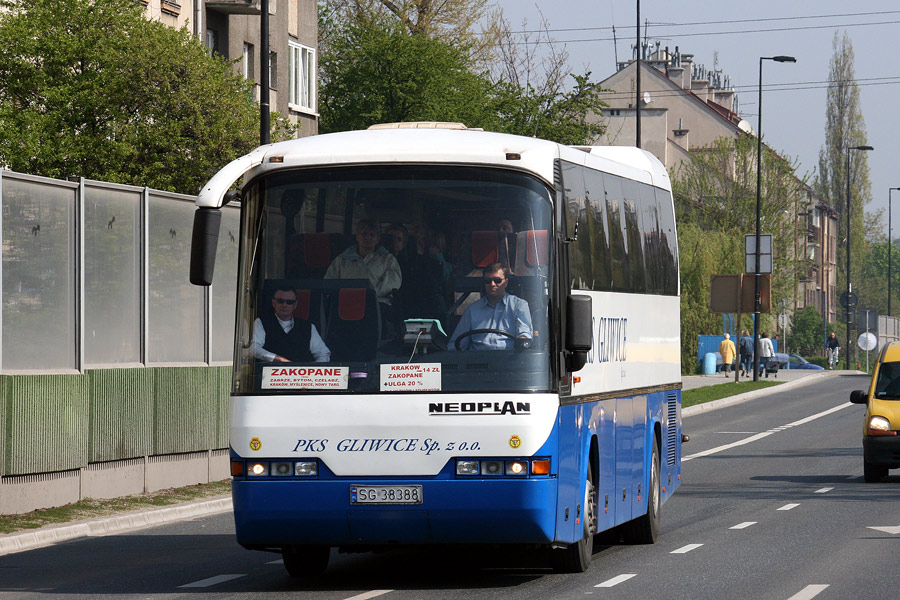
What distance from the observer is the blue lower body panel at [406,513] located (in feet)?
34.2

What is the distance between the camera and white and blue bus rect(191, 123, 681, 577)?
34.4 feet

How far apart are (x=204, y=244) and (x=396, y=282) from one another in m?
1.23

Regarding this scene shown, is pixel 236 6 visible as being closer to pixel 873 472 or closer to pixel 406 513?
pixel 873 472

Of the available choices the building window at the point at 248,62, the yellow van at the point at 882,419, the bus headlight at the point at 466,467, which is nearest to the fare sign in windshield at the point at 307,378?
the bus headlight at the point at 466,467

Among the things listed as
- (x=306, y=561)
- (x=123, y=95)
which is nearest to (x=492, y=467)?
(x=306, y=561)

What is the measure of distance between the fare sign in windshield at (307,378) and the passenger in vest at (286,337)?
0.07 m

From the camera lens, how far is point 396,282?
10.8 m

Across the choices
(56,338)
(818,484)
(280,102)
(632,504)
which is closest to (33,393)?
(56,338)

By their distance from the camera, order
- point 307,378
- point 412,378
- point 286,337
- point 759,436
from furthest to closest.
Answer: point 759,436 → point 286,337 → point 307,378 → point 412,378

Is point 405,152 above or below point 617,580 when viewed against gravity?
above

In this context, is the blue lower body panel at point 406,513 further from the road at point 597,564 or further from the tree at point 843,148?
the tree at point 843,148

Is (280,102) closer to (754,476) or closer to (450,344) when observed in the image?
(754,476)

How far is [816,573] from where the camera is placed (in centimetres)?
1193

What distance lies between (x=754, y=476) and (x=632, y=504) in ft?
31.0
